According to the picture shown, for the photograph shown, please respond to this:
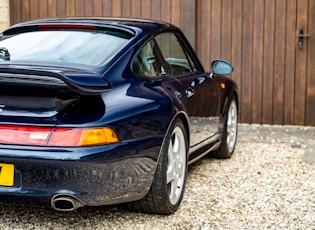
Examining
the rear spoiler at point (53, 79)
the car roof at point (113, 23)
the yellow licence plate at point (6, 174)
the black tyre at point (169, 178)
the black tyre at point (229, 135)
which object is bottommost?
the black tyre at point (229, 135)

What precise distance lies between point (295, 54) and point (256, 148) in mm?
1854

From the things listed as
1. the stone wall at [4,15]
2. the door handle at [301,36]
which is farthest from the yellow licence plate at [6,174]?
the stone wall at [4,15]

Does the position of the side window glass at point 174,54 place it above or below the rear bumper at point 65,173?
above

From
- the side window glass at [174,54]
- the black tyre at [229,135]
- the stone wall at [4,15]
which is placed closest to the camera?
the side window glass at [174,54]

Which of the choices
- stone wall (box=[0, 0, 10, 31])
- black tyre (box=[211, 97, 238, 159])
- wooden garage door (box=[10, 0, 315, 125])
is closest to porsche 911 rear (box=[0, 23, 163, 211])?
black tyre (box=[211, 97, 238, 159])

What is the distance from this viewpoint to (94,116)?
3605mm

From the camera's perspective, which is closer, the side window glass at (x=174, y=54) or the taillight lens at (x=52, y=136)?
the taillight lens at (x=52, y=136)

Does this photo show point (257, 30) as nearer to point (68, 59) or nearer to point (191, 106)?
point (191, 106)

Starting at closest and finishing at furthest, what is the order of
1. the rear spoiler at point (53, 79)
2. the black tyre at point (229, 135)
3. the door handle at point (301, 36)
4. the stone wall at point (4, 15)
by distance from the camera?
1. the rear spoiler at point (53, 79)
2. the black tyre at point (229, 135)
3. the door handle at point (301, 36)
4. the stone wall at point (4, 15)

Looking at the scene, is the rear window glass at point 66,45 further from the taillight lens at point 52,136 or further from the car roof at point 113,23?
the taillight lens at point 52,136

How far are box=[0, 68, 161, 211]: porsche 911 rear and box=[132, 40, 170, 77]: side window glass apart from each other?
2.03ft

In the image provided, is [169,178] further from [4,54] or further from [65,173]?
[4,54]

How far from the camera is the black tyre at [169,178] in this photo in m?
4.07

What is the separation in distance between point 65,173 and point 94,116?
0.36 metres
